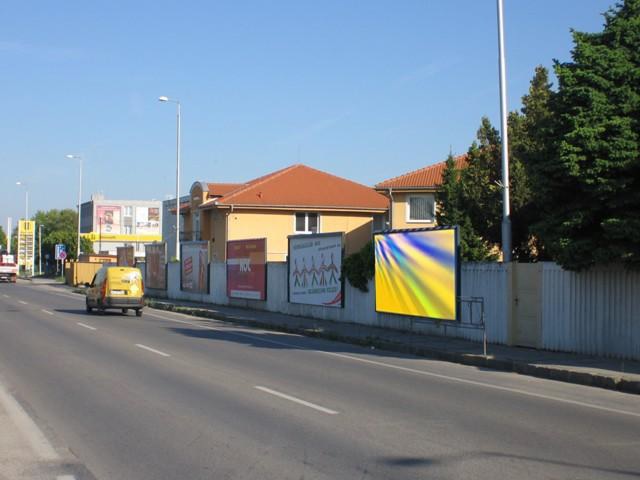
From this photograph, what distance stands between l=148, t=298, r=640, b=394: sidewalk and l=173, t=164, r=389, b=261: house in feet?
71.8

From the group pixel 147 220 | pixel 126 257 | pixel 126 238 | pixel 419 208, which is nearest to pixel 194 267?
pixel 419 208

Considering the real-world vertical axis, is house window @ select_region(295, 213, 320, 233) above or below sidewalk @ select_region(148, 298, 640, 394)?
above

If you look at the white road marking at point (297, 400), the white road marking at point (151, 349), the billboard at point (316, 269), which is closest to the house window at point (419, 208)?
the billboard at point (316, 269)

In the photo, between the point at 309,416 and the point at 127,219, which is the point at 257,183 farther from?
the point at 127,219

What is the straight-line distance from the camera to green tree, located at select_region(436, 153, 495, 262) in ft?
73.7

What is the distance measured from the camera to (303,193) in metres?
51.5

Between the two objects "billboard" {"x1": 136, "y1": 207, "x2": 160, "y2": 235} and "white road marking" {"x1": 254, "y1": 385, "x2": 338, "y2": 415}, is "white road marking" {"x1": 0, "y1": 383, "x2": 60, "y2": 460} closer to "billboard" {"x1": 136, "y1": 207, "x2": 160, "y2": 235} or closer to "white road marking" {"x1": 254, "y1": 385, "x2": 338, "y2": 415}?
"white road marking" {"x1": 254, "y1": 385, "x2": 338, "y2": 415}

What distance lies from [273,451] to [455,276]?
12176 mm

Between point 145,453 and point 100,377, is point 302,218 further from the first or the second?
point 145,453

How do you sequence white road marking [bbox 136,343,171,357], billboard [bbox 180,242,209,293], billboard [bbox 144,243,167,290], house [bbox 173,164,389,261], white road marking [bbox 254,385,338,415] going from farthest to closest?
house [bbox 173,164,389,261] < billboard [bbox 144,243,167,290] < billboard [bbox 180,242,209,293] < white road marking [bbox 136,343,171,357] < white road marking [bbox 254,385,338,415]

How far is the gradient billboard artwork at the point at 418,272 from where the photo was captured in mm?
19547

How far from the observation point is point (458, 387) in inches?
506

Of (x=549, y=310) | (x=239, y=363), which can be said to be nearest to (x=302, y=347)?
(x=239, y=363)

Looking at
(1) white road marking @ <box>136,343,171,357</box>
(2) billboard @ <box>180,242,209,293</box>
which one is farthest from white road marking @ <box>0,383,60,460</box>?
(2) billboard @ <box>180,242,209,293</box>
